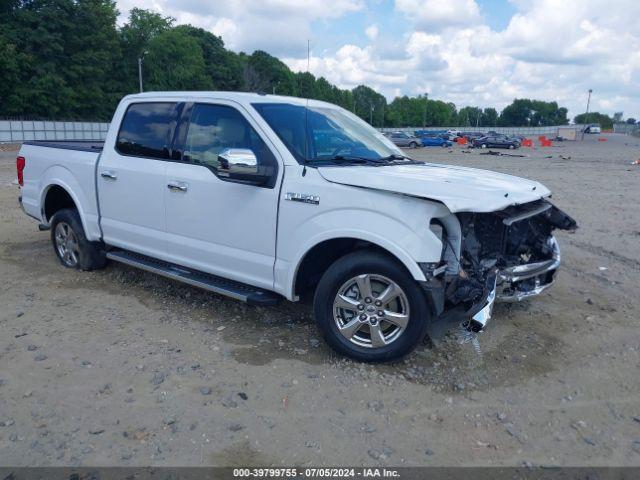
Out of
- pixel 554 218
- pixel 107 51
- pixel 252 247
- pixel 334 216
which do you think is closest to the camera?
pixel 334 216

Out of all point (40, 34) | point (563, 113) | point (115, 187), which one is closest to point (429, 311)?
Result: point (115, 187)

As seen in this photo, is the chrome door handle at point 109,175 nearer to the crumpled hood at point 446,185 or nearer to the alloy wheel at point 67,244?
the alloy wheel at point 67,244

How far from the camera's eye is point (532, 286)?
4.84 meters

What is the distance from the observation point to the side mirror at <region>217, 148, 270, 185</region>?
13.8ft

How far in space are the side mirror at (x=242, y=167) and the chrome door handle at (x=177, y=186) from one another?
62 centimetres

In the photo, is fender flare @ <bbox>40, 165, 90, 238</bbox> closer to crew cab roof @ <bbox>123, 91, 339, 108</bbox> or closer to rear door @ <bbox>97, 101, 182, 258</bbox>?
rear door @ <bbox>97, 101, 182, 258</bbox>

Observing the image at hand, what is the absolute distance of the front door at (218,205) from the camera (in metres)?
4.49

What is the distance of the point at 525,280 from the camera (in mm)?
4805

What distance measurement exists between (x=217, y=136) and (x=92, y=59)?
55734 mm

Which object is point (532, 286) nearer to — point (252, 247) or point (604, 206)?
point (252, 247)

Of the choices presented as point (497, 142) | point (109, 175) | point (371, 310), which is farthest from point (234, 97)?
point (497, 142)

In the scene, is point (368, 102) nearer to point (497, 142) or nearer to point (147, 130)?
point (497, 142)

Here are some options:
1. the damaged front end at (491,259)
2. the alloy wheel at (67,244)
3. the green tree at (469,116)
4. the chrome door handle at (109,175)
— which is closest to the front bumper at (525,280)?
the damaged front end at (491,259)

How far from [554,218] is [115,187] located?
14.0 feet
